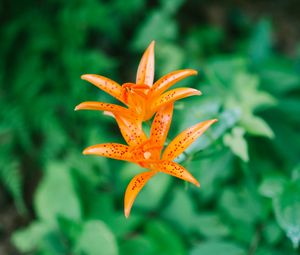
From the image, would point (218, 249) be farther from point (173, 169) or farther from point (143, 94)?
point (143, 94)

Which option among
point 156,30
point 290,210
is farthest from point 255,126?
point 156,30

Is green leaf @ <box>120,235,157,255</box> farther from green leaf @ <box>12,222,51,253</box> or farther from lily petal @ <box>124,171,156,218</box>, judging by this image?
lily petal @ <box>124,171,156,218</box>

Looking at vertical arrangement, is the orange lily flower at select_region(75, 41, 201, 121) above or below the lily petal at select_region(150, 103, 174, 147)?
above

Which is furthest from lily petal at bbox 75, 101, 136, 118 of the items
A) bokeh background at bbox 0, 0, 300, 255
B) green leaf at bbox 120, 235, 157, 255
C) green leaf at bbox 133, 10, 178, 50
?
green leaf at bbox 133, 10, 178, 50

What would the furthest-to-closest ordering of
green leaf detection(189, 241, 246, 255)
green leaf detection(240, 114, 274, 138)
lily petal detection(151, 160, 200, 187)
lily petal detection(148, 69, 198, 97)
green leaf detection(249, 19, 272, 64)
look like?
1. green leaf detection(249, 19, 272, 64)
2. green leaf detection(189, 241, 246, 255)
3. green leaf detection(240, 114, 274, 138)
4. lily petal detection(148, 69, 198, 97)
5. lily petal detection(151, 160, 200, 187)

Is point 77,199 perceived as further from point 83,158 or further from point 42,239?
point 83,158

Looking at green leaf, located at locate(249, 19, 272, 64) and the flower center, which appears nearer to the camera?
the flower center
